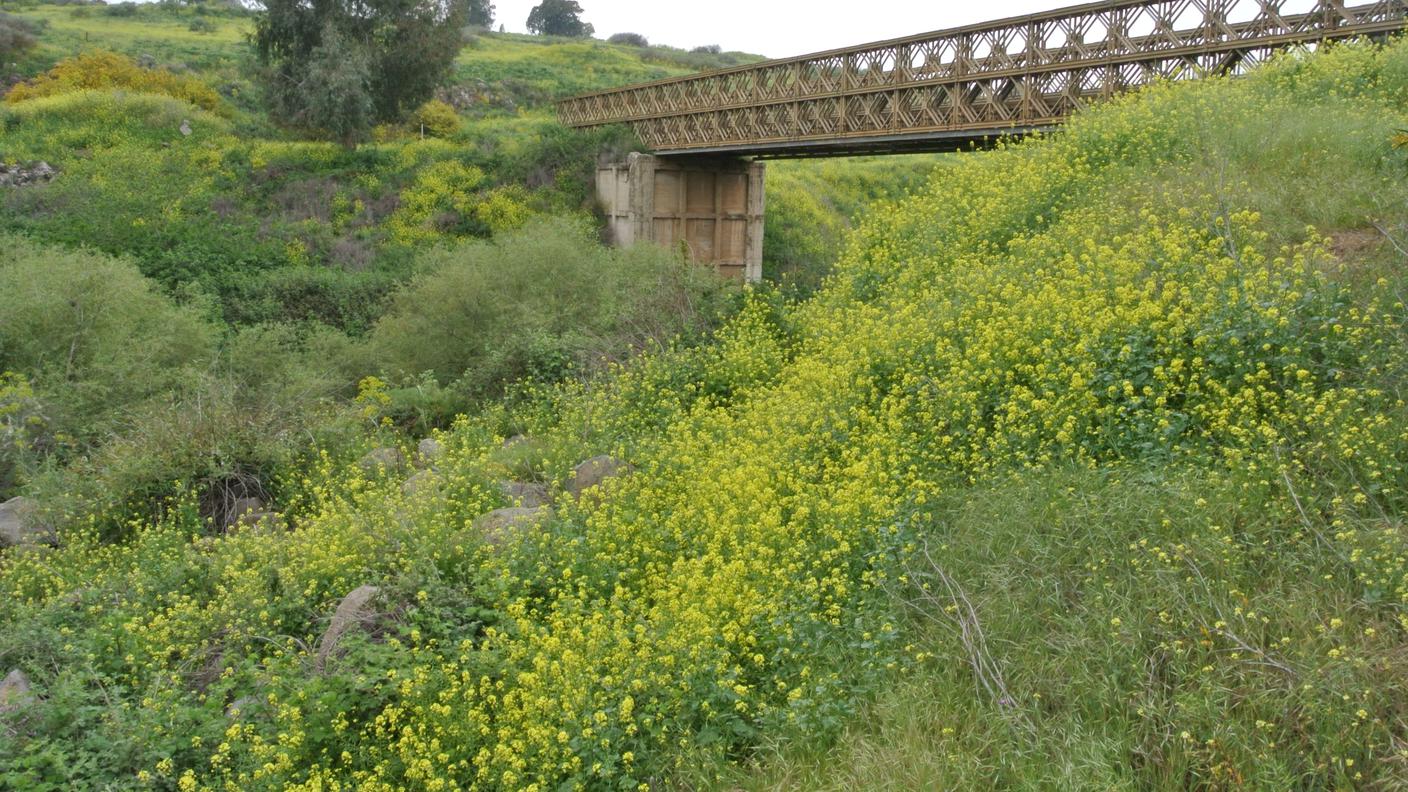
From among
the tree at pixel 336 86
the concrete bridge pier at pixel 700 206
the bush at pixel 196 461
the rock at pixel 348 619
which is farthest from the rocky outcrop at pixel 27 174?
the rock at pixel 348 619

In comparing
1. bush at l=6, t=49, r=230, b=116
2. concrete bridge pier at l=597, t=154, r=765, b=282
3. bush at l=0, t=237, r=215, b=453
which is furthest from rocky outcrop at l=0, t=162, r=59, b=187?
concrete bridge pier at l=597, t=154, r=765, b=282

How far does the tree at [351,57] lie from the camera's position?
28547 millimetres

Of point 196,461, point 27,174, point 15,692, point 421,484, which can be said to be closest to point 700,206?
point 27,174

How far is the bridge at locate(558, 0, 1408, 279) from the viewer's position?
12.6m

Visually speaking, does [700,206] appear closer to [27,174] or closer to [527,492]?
[27,174]

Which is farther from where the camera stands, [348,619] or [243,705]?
[348,619]

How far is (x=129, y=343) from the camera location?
1541 centimetres

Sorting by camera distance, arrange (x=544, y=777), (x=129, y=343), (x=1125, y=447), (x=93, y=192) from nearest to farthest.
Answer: (x=544, y=777)
(x=1125, y=447)
(x=129, y=343)
(x=93, y=192)

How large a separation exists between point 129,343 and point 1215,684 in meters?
15.9

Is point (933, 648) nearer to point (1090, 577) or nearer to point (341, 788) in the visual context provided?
point (1090, 577)

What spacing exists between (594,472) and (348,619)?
2533 mm

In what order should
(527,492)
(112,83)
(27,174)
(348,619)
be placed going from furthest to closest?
(112,83), (27,174), (527,492), (348,619)

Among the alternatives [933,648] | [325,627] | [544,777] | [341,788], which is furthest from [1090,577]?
[325,627]

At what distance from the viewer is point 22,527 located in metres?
9.77
